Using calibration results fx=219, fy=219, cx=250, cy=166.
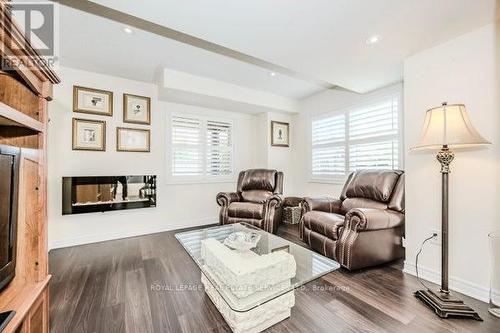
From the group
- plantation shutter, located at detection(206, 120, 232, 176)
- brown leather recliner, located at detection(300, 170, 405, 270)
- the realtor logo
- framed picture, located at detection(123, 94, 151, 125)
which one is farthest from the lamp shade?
framed picture, located at detection(123, 94, 151, 125)

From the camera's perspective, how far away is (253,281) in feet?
4.35

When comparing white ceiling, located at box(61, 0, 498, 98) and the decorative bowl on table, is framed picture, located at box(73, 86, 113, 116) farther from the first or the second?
the decorative bowl on table

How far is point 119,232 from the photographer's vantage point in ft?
10.8

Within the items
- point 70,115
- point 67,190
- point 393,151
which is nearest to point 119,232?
point 67,190

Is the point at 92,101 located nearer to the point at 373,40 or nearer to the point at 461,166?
the point at 373,40

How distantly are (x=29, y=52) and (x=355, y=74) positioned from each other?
285 centimetres

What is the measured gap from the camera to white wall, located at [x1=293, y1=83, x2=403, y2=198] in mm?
3529

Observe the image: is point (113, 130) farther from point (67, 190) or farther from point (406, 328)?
point (406, 328)

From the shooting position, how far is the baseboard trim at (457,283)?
5.75 ft

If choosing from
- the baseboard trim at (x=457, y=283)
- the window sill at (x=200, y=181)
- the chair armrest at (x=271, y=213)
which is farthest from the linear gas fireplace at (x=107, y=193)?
the baseboard trim at (x=457, y=283)

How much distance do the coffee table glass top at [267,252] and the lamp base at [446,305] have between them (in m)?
0.79

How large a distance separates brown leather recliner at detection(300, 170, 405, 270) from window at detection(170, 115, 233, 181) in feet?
6.54

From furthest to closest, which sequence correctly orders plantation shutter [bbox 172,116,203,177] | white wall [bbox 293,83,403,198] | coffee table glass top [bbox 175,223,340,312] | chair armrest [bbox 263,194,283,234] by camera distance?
1. plantation shutter [bbox 172,116,203,177]
2. white wall [bbox 293,83,403,198]
3. chair armrest [bbox 263,194,283,234]
4. coffee table glass top [bbox 175,223,340,312]

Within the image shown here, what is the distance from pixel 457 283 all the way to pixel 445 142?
1269 mm
